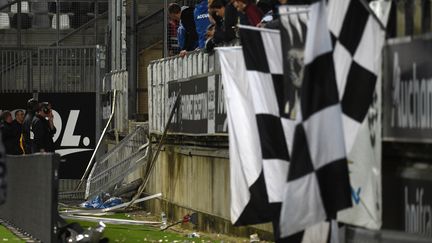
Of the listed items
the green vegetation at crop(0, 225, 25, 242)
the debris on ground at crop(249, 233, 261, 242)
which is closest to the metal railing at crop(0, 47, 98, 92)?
the green vegetation at crop(0, 225, 25, 242)

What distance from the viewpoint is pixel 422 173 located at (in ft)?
29.4

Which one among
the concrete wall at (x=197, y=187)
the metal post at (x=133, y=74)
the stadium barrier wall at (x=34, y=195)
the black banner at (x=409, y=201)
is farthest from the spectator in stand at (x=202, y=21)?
the black banner at (x=409, y=201)

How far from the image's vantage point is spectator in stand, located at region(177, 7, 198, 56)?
19.8m

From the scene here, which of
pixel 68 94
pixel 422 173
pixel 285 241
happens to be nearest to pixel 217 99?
pixel 285 241

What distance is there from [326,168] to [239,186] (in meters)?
2.75

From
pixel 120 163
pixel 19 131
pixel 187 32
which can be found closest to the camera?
pixel 187 32

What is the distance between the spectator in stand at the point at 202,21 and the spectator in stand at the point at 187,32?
0.30 meters

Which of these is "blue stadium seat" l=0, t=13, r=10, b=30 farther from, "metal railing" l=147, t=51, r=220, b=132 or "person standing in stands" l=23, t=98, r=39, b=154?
"metal railing" l=147, t=51, r=220, b=132

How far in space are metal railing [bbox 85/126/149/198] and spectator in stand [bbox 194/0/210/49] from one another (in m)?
4.18

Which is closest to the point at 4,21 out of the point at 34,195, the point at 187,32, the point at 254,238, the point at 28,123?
the point at 28,123

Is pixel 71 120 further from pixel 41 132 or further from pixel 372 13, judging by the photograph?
pixel 372 13

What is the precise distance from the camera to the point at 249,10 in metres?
13.7

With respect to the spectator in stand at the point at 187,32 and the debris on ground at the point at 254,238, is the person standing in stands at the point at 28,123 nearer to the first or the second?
the spectator in stand at the point at 187,32

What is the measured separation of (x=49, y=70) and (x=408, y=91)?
23550mm
